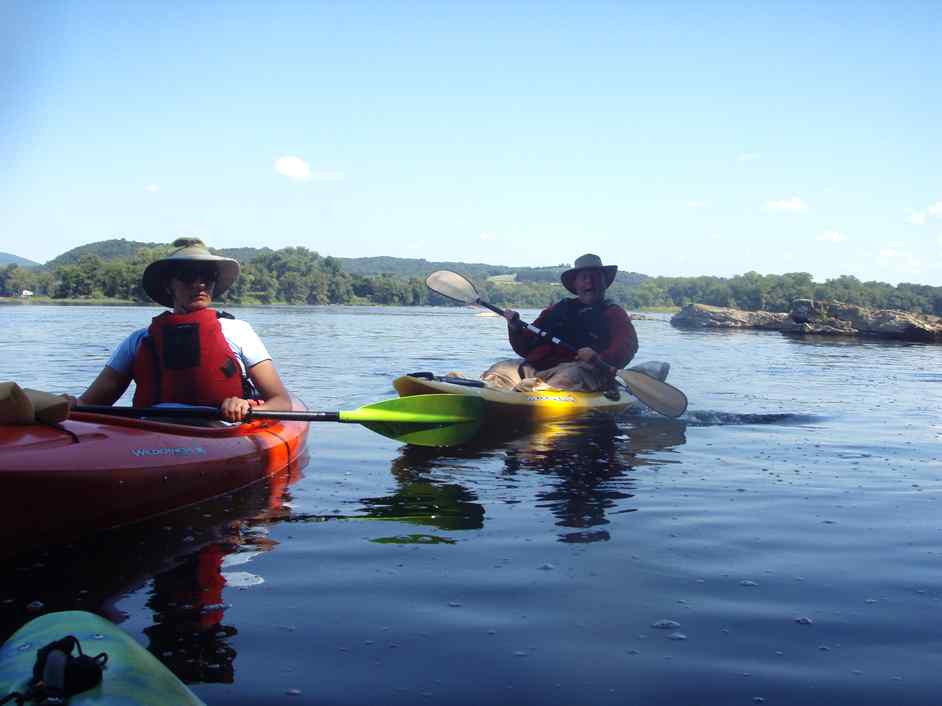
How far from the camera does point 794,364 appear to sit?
19.7 metres

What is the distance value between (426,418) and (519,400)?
1.84 m

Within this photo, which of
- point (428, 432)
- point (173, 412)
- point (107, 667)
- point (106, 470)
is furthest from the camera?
point (428, 432)

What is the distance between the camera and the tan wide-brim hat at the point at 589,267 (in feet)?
31.1

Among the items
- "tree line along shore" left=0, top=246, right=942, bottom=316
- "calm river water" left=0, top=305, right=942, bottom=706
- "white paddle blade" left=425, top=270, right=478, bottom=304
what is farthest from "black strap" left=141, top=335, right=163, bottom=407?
"tree line along shore" left=0, top=246, right=942, bottom=316

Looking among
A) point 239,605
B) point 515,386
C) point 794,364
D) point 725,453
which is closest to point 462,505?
point 239,605

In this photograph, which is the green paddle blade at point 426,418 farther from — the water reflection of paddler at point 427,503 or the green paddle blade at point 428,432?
the water reflection of paddler at point 427,503

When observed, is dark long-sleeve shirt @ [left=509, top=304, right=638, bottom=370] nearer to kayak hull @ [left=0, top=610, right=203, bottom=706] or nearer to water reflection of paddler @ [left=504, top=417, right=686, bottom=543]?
water reflection of paddler @ [left=504, top=417, right=686, bottom=543]

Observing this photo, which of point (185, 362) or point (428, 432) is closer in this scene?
point (185, 362)

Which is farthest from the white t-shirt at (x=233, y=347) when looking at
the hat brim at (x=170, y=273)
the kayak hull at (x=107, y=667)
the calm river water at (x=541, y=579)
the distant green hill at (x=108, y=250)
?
the distant green hill at (x=108, y=250)

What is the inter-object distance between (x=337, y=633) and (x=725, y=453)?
199 inches

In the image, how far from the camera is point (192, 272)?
17.8 feet

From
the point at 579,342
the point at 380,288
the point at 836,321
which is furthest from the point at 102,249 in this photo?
the point at 579,342

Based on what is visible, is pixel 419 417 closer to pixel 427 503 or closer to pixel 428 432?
pixel 428 432

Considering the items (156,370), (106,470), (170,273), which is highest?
(170,273)
